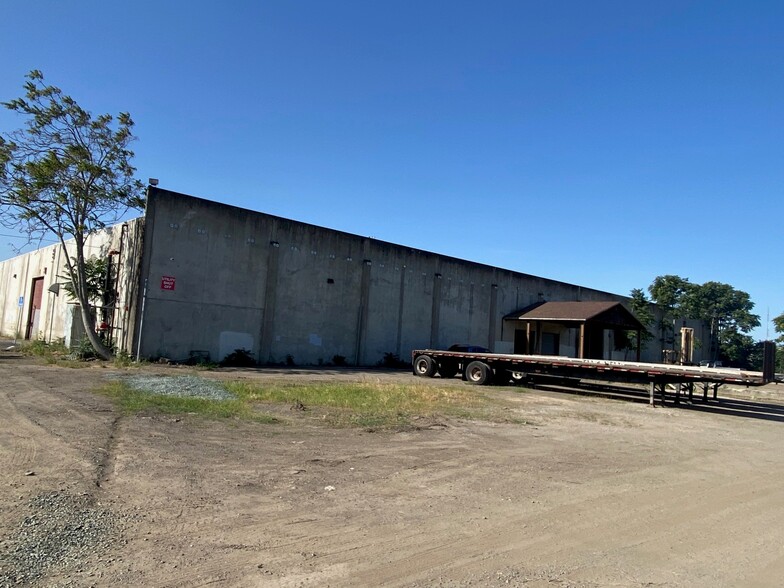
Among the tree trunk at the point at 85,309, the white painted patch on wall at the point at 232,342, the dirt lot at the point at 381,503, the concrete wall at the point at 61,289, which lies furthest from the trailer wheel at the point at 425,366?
the dirt lot at the point at 381,503

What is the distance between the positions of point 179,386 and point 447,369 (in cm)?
1445

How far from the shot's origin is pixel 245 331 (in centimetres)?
2809

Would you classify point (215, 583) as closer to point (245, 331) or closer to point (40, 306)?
point (245, 331)

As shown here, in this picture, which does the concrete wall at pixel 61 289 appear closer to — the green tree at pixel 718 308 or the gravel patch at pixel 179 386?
the gravel patch at pixel 179 386

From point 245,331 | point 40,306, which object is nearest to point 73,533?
point 245,331

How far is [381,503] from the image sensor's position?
6.64 metres

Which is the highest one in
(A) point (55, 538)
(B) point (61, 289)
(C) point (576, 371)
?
(B) point (61, 289)

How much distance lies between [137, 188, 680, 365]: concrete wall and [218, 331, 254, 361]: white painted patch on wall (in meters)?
0.05

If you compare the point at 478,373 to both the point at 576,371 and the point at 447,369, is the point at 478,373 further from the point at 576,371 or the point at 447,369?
the point at 576,371

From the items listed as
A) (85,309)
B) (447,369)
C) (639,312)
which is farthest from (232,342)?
(639,312)

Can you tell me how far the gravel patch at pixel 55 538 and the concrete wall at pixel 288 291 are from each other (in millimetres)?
20171

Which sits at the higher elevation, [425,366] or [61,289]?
[61,289]

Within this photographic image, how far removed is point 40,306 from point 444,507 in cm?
3878

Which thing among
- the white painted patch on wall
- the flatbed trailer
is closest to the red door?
the white painted patch on wall
